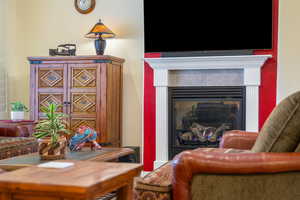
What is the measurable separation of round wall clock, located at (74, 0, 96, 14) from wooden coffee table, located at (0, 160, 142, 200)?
3.64 metres

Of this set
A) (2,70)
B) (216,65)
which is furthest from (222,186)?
(2,70)

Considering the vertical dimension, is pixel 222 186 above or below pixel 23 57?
below

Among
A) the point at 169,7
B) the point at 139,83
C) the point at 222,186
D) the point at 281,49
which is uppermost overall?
the point at 169,7

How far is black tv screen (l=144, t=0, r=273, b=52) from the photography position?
4.68 m

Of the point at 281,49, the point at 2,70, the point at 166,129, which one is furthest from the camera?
the point at 2,70

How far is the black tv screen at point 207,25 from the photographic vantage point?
4.68m

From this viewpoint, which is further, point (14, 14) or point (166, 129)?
point (14, 14)

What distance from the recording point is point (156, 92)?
16.7ft

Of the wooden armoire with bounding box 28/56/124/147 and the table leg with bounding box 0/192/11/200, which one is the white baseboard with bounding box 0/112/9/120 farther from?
the table leg with bounding box 0/192/11/200

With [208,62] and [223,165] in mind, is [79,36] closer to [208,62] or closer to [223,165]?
[208,62]

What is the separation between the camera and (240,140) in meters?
3.35

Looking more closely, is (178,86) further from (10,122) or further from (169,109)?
(10,122)

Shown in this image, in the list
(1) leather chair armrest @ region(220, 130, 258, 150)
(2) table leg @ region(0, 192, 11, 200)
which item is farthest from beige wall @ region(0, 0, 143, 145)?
(2) table leg @ region(0, 192, 11, 200)

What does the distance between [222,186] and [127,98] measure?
3.37 meters
